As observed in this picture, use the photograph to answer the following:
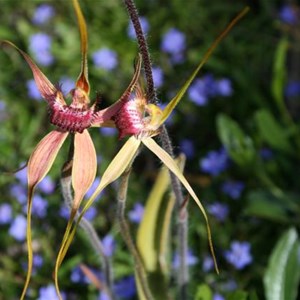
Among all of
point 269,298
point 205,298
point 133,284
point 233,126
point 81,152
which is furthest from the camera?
point 233,126

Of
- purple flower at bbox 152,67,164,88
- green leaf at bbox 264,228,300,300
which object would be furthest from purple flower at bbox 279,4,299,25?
Answer: green leaf at bbox 264,228,300,300

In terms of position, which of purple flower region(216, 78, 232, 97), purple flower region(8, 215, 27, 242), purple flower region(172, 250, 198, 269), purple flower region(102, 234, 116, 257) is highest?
Result: purple flower region(216, 78, 232, 97)

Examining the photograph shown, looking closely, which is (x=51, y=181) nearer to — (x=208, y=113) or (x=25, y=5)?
(x=208, y=113)

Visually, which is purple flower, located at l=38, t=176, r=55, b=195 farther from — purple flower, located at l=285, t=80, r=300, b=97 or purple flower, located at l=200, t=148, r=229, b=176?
purple flower, located at l=285, t=80, r=300, b=97

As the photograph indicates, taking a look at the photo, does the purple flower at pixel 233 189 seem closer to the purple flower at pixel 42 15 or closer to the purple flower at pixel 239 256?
the purple flower at pixel 239 256

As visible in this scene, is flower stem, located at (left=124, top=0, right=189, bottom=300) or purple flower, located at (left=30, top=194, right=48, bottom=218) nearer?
flower stem, located at (left=124, top=0, right=189, bottom=300)

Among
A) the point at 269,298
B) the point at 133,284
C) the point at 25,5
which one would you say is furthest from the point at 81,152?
the point at 25,5

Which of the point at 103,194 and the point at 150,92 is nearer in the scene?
the point at 150,92

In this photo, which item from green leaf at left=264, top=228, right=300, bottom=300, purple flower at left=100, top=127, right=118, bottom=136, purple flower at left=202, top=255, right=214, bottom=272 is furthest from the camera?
purple flower at left=100, top=127, right=118, bottom=136

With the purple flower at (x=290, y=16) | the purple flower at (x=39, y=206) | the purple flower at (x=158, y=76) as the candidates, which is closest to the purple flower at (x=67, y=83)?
the purple flower at (x=158, y=76)
